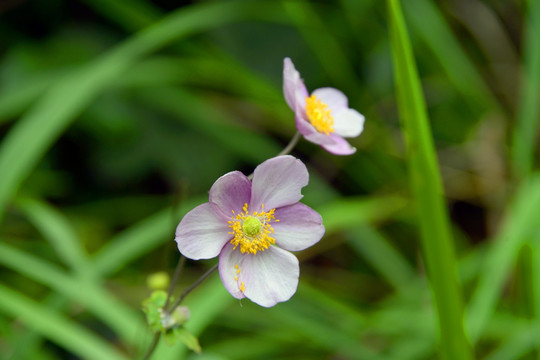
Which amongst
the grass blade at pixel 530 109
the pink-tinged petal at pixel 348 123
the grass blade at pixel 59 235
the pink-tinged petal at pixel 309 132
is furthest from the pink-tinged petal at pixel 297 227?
the grass blade at pixel 530 109

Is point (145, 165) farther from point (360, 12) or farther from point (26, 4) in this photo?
point (360, 12)

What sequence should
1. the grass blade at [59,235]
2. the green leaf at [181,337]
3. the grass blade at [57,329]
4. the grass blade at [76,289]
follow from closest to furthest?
the green leaf at [181,337] → the grass blade at [57,329] → the grass blade at [76,289] → the grass blade at [59,235]

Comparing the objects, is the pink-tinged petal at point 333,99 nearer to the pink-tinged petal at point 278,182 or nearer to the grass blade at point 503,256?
the pink-tinged petal at point 278,182

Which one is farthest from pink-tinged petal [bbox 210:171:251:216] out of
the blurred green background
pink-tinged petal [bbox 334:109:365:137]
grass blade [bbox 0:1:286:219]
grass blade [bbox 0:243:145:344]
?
grass blade [bbox 0:1:286:219]

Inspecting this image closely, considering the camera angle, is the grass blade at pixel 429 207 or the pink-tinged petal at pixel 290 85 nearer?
the pink-tinged petal at pixel 290 85

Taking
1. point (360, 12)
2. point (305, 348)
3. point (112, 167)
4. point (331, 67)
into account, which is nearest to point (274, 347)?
point (305, 348)

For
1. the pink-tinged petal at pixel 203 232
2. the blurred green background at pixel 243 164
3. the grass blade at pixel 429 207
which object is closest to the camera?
the pink-tinged petal at pixel 203 232

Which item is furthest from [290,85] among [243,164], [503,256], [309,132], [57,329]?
[243,164]

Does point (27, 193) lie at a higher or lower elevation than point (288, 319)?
higher
